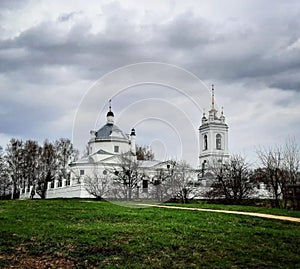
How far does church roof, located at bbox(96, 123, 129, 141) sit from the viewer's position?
7506cm

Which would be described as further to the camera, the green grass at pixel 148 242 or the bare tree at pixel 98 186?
the bare tree at pixel 98 186

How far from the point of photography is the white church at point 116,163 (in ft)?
186

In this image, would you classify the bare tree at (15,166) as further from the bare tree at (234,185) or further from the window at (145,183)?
the bare tree at (234,185)

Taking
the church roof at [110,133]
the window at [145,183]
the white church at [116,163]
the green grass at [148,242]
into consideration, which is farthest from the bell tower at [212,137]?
the green grass at [148,242]

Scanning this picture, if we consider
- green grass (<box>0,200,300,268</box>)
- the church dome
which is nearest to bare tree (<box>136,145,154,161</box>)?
the church dome

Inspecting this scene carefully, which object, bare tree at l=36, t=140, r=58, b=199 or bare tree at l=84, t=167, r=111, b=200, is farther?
bare tree at l=36, t=140, r=58, b=199

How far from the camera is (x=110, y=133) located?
75625 millimetres

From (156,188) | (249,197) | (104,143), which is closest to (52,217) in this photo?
(249,197)

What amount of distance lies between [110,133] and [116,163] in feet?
34.4

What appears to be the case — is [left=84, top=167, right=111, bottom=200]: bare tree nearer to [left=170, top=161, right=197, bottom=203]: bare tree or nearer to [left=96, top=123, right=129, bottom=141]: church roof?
[left=170, top=161, right=197, bottom=203]: bare tree

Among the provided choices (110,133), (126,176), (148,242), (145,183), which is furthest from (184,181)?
(148,242)

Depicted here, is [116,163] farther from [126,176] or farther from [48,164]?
[48,164]

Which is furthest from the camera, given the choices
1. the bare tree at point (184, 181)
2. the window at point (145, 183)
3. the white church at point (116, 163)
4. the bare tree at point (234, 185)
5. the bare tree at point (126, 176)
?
the window at point (145, 183)

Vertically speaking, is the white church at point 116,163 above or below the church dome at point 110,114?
below
